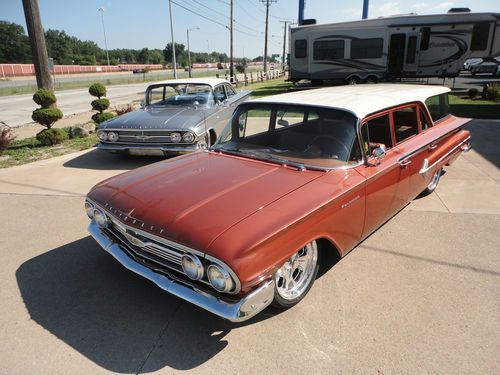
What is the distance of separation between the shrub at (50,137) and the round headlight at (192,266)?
8153 mm

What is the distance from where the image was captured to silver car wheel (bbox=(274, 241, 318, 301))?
109 inches

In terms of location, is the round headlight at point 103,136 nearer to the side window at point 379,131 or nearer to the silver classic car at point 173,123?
the silver classic car at point 173,123

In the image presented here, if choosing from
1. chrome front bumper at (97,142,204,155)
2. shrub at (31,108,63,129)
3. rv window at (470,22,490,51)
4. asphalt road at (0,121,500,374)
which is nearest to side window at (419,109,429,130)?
asphalt road at (0,121,500,374)

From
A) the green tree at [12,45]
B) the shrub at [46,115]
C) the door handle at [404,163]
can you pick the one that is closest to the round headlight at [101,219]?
the door handle at [404,163]

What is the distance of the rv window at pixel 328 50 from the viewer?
18578 millimetres

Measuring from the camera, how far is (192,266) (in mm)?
2324

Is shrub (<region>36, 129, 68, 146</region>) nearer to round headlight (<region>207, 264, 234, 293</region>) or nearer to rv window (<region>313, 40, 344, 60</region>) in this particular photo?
round headlight (<region>207, 264, 234, 293</region>)

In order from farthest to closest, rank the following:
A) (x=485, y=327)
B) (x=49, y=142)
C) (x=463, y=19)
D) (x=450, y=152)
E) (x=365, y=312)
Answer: (x=463, y=19), (x=49, y=142), (x=450, y=152), (x=365, y=312), (x=485, y=327)

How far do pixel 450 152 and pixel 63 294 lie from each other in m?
4.85

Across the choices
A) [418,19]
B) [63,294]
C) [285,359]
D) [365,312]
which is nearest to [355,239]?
[365,312]

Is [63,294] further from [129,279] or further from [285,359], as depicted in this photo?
[285,359]

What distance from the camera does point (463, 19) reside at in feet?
53.2

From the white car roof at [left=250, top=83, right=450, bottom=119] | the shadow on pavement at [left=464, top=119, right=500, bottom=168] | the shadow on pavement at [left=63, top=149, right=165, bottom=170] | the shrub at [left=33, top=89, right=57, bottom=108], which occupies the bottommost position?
the shadow on pavement at [left=63, top=149, right=165, bottom=170]

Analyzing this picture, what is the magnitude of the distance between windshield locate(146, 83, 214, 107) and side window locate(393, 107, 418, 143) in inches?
178
